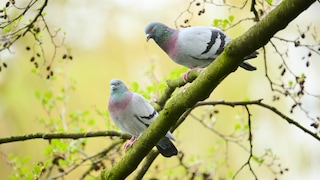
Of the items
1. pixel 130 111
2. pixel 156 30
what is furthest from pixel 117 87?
pixel 156 30

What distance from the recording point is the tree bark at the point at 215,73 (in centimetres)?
79

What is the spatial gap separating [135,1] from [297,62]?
98cm

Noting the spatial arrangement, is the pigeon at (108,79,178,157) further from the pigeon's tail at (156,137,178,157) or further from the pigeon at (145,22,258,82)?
the pigeon at (145,22,258,82)

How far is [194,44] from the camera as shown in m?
1.20

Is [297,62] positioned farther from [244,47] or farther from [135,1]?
[244,47]

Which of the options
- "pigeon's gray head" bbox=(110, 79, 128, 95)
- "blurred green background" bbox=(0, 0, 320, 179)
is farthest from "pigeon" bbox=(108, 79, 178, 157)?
"blurred green background" bbox=(0, 0, 320, 179)

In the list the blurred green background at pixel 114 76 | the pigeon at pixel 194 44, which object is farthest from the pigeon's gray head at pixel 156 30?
the blurred green background at pixel 114 76

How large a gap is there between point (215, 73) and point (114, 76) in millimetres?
2169

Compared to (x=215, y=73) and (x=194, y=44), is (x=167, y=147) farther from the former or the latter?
(x=215, y=73)

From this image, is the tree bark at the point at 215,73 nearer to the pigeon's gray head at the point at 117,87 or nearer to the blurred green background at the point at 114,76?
the pigeon's gray head at the point at 117,87

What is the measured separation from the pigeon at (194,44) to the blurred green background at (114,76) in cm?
162

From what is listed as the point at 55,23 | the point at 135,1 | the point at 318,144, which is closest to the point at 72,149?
the point at 55,23

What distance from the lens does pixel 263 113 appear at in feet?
9.95

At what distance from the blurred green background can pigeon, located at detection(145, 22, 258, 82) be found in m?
1.62
